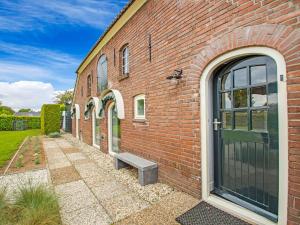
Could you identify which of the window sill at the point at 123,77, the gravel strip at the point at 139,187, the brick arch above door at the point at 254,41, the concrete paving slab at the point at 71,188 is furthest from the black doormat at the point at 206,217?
the window sill at the point at 123,77

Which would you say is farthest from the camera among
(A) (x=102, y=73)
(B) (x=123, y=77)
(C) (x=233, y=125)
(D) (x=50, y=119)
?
(D) (x=50, y=119)

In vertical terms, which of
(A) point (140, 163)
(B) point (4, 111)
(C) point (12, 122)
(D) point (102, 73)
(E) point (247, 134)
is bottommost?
(A) point (140, 163)

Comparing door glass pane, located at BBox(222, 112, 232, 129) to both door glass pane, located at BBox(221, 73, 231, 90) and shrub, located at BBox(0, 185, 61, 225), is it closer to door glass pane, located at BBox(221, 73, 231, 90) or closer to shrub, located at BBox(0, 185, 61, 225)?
door glass pane, located at BBox(221, 73, 231, 90)

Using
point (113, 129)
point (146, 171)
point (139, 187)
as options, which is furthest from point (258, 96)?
point (113, 129)

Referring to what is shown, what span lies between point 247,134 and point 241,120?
10.7 inches

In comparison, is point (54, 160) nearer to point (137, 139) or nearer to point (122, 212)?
point (137, 139)

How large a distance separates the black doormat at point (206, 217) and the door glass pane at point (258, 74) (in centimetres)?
227

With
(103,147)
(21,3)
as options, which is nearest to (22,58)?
(21,3)

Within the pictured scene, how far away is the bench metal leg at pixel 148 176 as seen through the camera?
15.7ft

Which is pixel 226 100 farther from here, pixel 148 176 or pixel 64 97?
pixel 64 97

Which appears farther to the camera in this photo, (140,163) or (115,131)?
(115,131)

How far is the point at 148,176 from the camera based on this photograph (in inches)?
192

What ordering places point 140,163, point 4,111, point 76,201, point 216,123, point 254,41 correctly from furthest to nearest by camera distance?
1. point 4,111
2. point 140,163
3. point 76,201
4. point 216,123
5. point 254,41

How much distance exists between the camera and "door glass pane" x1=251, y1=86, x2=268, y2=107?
2.85 metres
